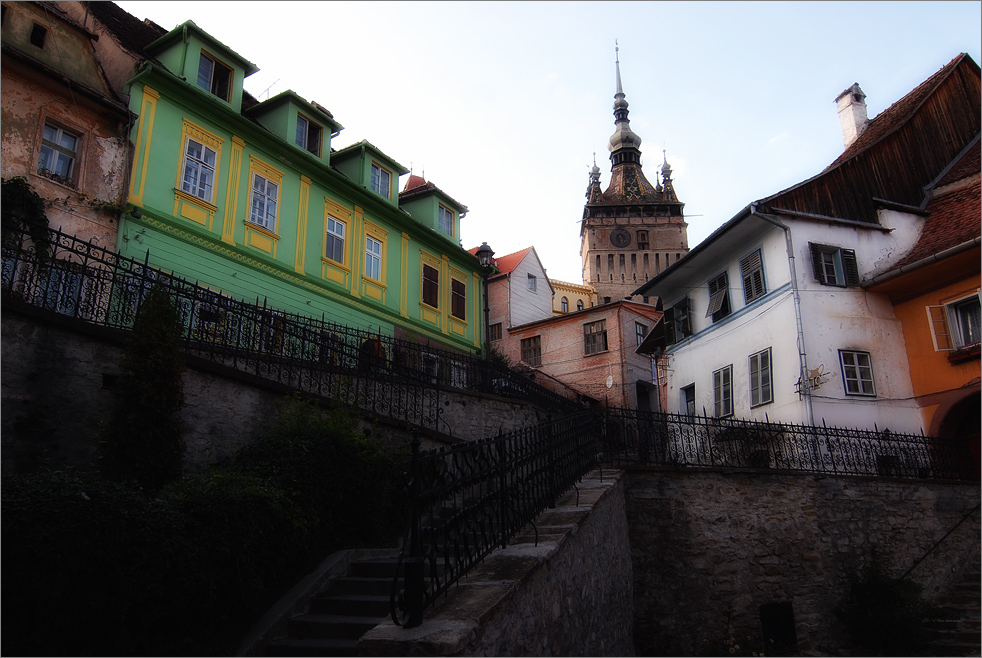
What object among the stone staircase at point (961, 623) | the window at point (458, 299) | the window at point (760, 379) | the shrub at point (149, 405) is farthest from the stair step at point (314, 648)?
the window at point (458, 299)

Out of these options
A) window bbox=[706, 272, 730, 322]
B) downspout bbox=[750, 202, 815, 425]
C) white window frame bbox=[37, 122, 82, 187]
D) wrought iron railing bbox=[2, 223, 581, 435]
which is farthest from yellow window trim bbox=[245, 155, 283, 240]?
window bbox=[706, 272, 730, 322]

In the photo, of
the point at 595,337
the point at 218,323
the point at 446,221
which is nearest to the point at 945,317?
the point at 446,221

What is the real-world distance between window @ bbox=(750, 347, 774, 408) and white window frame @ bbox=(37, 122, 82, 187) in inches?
648

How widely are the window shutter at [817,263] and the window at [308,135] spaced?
1393 centimetres

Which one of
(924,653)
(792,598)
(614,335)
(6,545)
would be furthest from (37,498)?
(614,335)

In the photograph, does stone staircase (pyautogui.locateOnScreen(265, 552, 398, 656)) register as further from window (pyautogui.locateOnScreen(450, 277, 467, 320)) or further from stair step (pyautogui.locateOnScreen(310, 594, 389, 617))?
window (pyautogui.locateOnScreen(450, 277, 467, 320))

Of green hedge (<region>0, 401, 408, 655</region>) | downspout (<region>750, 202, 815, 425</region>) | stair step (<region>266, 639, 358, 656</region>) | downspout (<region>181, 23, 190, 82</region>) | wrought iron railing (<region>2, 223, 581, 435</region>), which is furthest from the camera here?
downspout (<region>181, 23, 190, 82</region>)

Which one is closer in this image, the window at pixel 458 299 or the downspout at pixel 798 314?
the downspout at pixel 798 314

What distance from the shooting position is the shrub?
6738mm

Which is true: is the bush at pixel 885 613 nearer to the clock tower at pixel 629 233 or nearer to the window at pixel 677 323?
the window at pixel 677 323

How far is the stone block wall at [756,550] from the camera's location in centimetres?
984

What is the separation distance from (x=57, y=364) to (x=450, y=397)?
7.40 meters

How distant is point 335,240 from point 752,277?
1187 centimetres

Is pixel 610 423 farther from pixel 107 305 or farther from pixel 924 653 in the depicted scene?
pixel 107 305
